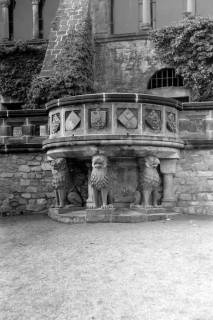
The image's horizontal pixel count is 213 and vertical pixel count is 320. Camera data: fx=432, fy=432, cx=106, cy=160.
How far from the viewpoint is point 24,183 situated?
854 cm

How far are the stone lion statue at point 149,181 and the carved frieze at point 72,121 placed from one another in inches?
51.2

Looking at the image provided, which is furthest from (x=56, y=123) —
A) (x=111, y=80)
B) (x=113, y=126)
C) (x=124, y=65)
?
(x=124, y=65)

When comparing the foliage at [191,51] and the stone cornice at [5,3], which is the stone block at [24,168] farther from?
the stone cornice at [5,3]

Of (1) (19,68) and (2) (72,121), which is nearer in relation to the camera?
(2) (72,121)

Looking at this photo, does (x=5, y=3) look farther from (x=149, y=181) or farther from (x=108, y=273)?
(x=108, y=273)

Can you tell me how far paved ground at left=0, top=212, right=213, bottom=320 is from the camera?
3.27 metres

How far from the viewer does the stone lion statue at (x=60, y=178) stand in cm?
747

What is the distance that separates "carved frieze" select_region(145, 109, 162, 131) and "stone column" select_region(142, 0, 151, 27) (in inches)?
373

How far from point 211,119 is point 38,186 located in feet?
11.7

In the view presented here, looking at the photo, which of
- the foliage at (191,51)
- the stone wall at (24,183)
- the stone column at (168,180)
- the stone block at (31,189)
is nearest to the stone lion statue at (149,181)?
the stone column at (168,180)

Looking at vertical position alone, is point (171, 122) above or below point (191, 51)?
below

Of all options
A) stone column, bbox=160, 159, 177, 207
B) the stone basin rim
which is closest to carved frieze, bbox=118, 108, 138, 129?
the stone basin rim

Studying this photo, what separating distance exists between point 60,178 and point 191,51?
8.69m

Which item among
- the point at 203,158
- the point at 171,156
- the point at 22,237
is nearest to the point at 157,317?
the point at 22,237
